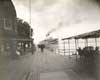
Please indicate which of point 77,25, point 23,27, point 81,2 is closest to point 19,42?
point 23,27

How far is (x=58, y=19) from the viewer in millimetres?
2186

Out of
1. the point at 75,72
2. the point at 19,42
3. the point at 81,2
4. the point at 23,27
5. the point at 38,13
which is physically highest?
the point at 81,2

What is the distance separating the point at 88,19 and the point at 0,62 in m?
1.34

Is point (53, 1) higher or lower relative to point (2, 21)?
higher

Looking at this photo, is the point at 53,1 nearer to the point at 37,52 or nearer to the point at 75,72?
the point at 37,52

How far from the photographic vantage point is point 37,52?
2.27 meters

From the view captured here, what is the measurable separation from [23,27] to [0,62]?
59 centimetres

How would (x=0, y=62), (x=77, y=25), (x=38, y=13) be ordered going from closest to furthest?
1. (x=0, y=62)
2. (x=38, y=13)
3. (x=77, y=25)

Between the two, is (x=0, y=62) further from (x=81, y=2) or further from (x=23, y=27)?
(x=81, y=2)

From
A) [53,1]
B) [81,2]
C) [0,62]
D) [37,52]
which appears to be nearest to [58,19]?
[53,1]

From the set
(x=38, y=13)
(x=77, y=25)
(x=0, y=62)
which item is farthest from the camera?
(x=77, y=25)

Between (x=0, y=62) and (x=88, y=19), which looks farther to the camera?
(x=88, y=19)

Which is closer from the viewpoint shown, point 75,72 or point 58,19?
point 58,19

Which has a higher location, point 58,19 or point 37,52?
point 58,19
